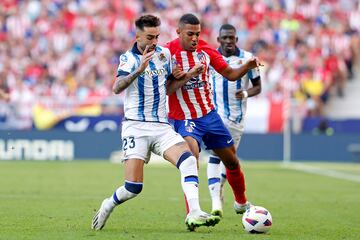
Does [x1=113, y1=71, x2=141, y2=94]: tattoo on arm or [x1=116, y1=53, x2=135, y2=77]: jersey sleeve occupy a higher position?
[x1=116, y1=53, x2=135, y2=77]: jersey sleeve

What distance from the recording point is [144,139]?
10.2 m

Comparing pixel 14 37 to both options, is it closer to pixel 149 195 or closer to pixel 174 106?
pixel 149 195

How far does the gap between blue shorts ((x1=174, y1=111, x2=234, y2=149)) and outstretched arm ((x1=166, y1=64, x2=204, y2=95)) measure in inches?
20.5

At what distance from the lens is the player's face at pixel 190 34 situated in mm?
10555

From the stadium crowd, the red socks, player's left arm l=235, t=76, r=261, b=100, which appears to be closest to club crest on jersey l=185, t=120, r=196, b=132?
the red socks

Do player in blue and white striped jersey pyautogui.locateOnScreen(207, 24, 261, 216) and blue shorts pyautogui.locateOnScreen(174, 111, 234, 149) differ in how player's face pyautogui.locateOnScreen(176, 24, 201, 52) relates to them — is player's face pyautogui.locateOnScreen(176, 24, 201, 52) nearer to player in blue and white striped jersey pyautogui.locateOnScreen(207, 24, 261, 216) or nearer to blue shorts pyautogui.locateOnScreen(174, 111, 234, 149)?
blue shorts pyautogui.locateOnScreen(174, 111, 234, 149)

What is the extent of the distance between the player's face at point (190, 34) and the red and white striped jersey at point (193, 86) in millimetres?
200

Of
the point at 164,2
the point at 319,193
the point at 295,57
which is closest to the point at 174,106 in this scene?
the point at 319,193

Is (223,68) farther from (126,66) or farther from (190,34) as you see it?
(126,66)

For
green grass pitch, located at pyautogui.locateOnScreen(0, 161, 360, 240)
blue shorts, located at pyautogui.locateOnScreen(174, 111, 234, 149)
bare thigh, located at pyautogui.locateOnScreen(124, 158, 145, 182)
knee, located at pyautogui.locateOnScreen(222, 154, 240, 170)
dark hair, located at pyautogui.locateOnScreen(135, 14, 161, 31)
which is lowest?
green grass pitch, located at pyautogui.locateOnScreen(0, 161, 360, 240)

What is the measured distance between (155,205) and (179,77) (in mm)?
3656

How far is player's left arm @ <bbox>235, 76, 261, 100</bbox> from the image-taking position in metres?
12.9

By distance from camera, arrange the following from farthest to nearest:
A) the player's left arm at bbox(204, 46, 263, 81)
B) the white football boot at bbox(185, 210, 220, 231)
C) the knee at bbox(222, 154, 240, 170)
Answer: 1. the knee at bbox(222, 154, 240, 170)
2. the player's left arm at bbox(204, 46, 263, 81)
3. the white football boot at bbox(185, 210, 220, 231)

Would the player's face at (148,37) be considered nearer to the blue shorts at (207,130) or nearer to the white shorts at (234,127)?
the blue shorts at (207,130)
